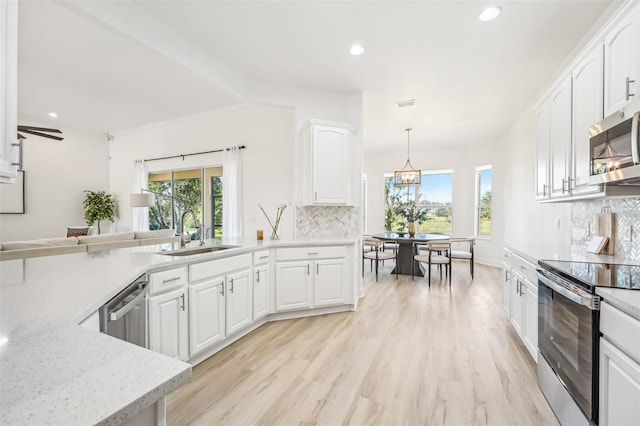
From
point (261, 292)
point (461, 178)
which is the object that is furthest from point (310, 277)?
point (461, 178)

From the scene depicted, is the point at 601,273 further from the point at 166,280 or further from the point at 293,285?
the point at 166,280

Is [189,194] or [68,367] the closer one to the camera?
[68,367]

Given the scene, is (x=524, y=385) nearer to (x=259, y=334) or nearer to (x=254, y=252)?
(x=259, y=334)

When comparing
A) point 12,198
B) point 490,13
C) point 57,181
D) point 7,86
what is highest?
point 490,13

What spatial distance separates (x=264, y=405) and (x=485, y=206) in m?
6.64

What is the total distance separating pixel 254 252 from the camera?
299cm

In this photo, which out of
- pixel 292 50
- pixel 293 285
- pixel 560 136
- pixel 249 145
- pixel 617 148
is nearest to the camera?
pixel 617 148

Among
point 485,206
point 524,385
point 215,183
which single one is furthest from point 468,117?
point 215,183

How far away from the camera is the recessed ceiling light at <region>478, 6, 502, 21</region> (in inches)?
90.9

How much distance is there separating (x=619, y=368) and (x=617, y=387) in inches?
3.4

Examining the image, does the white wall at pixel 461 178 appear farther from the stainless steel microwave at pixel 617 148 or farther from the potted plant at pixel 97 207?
the potted plant at pixel 97 207

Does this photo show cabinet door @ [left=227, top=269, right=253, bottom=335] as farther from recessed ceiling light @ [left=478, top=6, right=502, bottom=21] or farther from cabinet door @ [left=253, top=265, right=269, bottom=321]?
recessed ceiling light @ [left=478, top=6, right=502, bottom=21]

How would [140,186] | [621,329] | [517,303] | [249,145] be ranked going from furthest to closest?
[140,186] < [249,145] < [517,303] < [621,329]

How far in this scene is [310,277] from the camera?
336cm
